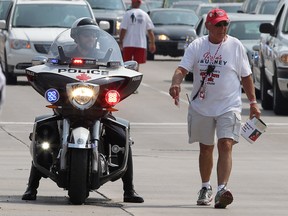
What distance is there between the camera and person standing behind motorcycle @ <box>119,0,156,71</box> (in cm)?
2589

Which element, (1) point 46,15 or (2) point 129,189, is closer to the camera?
(2) point 129,189

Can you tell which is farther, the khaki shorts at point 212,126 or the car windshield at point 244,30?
the car windshield at point 244,30

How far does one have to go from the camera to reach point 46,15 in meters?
28.0

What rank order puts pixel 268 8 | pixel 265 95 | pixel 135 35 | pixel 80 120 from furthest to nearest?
pixel 268 8 < pixel 135 35 < pixel 265 95 < pixel 80 120

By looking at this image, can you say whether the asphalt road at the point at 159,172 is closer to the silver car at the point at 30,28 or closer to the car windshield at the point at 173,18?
the silver car at the point at 30,28

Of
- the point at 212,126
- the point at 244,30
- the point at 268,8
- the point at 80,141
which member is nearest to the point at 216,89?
the point at 212,126

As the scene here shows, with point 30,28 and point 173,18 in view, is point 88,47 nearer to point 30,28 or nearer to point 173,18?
point 30,28

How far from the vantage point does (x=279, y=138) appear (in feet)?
58.3

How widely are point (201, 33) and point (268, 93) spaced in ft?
25.5

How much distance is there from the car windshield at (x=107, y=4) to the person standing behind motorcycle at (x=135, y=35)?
1330 centimetres

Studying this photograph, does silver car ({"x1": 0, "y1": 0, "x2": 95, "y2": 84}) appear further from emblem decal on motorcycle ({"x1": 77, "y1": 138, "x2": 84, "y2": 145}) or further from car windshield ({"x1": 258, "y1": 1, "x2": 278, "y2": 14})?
emblem decal on motorcycle ({"x1": 77, "y1": 138, "x2": 84, "y2": 145})

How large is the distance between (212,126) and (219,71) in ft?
1.52

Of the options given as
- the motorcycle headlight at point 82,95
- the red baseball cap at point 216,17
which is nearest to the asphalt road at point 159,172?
the motorcycle headlight at point 82,95

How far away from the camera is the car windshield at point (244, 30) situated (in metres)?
27.3
